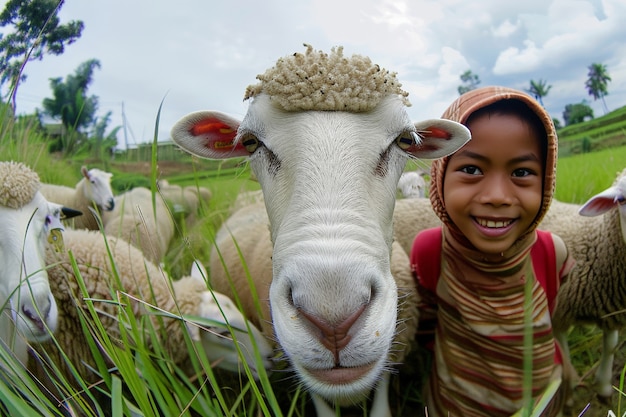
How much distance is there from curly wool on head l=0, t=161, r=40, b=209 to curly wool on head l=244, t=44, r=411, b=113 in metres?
1.45

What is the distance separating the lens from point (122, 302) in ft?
6.51

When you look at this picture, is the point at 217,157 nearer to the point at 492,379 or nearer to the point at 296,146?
the point at 296,146

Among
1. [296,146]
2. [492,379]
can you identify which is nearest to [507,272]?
[492,379]

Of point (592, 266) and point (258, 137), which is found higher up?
point (258, 137)

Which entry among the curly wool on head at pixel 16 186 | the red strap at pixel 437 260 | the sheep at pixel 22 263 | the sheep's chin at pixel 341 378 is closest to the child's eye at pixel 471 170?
the red strap at pixel 437 260

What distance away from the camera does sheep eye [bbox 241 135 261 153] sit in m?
1.69

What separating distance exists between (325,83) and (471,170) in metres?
0.83

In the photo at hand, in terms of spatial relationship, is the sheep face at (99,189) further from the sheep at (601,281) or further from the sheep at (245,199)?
the sheep at (601,281)

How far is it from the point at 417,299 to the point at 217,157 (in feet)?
4.56

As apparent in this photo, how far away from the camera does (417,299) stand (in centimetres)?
226

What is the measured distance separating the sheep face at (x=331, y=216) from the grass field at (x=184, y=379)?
0.80 ft

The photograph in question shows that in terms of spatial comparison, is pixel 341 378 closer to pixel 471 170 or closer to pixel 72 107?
pixel 471 170

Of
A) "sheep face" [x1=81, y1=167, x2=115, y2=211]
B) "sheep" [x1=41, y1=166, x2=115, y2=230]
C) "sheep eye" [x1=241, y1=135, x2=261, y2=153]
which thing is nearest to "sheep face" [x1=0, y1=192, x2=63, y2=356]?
"sheep eye" [x1=241, y1=135, x2=261, y2=153]

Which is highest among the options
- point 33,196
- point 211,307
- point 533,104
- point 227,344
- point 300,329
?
point 533,104
